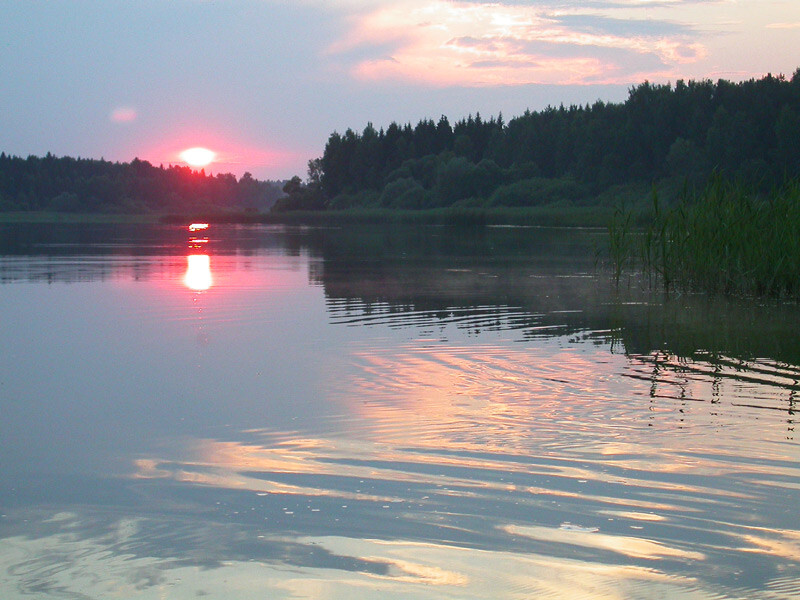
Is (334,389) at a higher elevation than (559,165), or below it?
below

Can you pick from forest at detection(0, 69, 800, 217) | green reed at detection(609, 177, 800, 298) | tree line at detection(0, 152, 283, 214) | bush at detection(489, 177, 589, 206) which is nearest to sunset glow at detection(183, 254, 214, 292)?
green reed at detection(609, 177, 800, 298)

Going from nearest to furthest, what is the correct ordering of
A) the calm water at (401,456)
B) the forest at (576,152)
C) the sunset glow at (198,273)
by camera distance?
1. the calm water at (401,456)
2. the sunset glow at (198,273)
3. the forest at (576,152)

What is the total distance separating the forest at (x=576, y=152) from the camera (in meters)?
68.6

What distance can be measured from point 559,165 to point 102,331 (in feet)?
314

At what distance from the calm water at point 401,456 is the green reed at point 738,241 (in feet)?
4.11

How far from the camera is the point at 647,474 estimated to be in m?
5.05

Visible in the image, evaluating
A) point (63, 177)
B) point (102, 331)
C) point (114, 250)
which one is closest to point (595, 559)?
point (102, 331)

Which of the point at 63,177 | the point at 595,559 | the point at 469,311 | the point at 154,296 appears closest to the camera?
the point at 595,559

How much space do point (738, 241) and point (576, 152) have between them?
89.0 meters

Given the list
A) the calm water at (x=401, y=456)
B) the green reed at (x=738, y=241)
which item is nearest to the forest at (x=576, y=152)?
the green reed at (x=738, y=241)

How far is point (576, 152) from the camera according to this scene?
100 meters

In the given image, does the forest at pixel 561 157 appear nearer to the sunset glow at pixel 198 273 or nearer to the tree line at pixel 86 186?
the tree line at pixel 86 186

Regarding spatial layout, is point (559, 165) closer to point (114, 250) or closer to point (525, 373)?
point (114, 250)

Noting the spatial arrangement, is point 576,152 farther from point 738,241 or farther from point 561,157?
point 738,241
